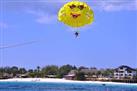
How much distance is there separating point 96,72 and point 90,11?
104093mm

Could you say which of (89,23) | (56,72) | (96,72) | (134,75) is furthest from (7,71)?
(89,23)

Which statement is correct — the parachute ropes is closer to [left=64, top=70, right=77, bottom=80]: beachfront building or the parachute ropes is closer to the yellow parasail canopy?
the yellow parasail canopy

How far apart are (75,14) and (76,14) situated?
39mm

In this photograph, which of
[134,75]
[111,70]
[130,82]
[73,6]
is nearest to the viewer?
[73,6]

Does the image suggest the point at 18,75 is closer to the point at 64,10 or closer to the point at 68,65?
the point at 68,65

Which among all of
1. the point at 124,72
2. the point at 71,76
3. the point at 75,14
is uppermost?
the point at 75,14

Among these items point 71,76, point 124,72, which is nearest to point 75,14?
point 71,76

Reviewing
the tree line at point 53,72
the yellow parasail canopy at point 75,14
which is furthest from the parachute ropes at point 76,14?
the tree line at point 53,72

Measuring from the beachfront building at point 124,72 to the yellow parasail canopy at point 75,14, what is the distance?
3781 inches

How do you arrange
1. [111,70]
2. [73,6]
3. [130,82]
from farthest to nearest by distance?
[111,70] < [130,82] < [73,6]

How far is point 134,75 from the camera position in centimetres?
11550

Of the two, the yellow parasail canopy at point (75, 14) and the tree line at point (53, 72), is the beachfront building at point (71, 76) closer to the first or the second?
the tree line at point (53, 72)

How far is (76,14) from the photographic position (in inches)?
747

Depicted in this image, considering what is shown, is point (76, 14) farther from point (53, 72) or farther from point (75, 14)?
point (53, 72)
